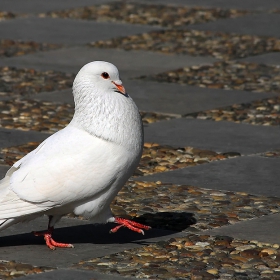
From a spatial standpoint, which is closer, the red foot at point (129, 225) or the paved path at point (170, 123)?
the paved path at point (170, 123)

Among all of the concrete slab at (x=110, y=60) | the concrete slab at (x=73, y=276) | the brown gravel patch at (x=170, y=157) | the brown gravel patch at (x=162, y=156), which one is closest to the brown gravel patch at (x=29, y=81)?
the concrete slab at (x=110, y=60)

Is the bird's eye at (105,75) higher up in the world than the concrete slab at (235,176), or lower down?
higher up

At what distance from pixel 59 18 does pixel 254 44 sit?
12.3 feet

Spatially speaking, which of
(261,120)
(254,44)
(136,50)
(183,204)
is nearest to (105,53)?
(136,50)

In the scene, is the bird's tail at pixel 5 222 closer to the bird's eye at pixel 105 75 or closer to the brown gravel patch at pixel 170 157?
the bird's eye at pixel 105 75

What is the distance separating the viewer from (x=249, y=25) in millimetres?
14891

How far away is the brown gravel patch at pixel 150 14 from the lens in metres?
15.5

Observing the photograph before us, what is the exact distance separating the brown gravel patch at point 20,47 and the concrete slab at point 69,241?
6.62 m

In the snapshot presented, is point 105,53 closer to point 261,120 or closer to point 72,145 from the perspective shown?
point 261,120

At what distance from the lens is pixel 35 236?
653 cm

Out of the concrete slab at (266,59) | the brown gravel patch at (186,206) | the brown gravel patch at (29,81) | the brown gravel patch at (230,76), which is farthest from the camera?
the concrete slab at (266,59)

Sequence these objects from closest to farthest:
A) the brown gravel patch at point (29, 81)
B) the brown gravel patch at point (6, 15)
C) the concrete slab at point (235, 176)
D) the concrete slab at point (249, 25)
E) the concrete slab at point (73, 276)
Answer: the concrete slab at point (73, 276), the concrete slab at point (235, 176), the brown gravel patch at point (29, 81), the concrete slab at point (249, 25), the brown gravel patch at point (6, 15)

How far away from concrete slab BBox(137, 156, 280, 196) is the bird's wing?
1703 millimetres

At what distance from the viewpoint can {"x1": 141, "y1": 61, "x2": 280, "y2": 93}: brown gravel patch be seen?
11.3 m
